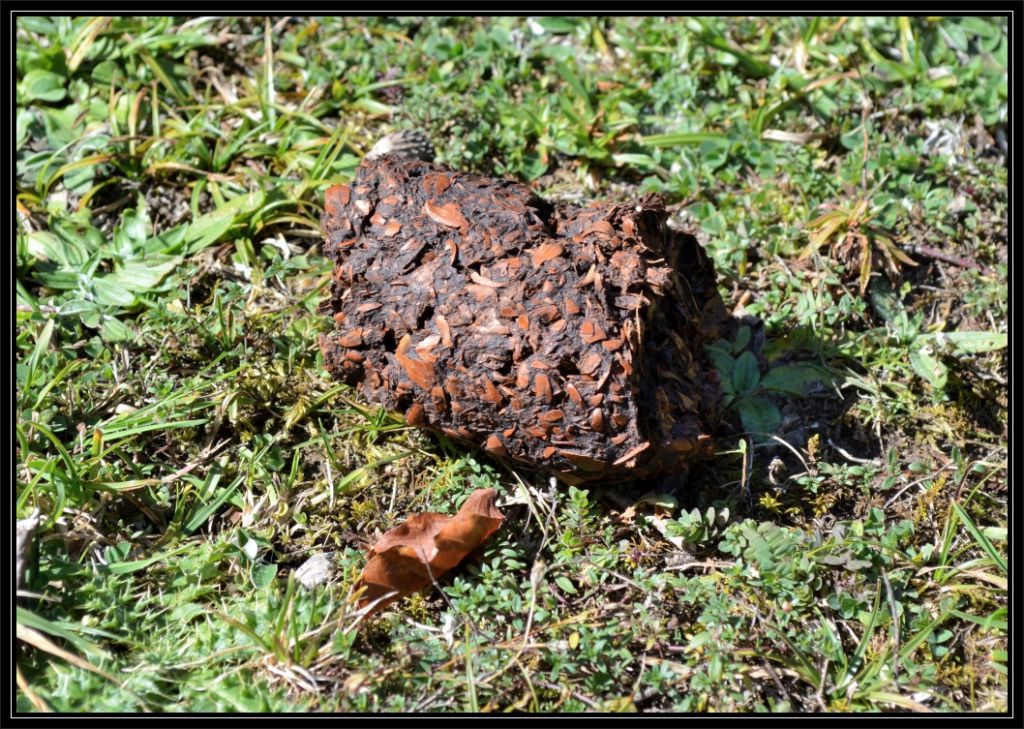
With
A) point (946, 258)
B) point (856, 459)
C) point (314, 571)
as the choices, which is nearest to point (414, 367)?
point (314, 571)

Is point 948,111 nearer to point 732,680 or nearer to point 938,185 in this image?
point 938,185

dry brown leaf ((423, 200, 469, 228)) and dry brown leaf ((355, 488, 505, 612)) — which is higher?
dry brown leaf ((423, 200, 469, 228))

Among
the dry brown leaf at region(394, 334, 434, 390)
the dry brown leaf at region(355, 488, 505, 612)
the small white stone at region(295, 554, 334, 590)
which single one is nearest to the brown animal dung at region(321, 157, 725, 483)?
the dry brown leaf at region(394, 334, 434, 390)

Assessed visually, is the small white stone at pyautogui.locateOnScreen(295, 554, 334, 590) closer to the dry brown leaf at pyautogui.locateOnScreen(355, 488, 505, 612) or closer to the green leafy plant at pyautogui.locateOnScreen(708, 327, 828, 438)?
the dry brown leaf at pyautogui.locateOnScreen(355, 488, 505, 612)

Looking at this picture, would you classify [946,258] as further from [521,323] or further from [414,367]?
[414,367]

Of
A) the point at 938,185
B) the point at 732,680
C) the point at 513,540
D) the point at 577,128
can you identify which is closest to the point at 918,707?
the point at 732,680
